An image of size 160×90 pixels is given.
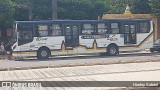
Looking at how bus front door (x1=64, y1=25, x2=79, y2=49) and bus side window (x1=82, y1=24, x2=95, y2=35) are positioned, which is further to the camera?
bus side window (x1=82, y1=24, x2=95, y2=35)

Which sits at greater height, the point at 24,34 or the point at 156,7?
the point at 156,7

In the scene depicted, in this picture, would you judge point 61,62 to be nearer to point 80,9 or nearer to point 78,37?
point 78,37

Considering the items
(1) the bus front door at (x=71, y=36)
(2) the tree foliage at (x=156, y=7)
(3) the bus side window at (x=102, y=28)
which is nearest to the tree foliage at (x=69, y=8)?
(2) the tree foliage at (x=156, y=7)

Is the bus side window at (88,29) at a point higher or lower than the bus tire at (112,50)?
higher

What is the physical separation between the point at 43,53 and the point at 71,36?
7.64 feet

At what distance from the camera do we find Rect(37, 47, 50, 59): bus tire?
22781mm

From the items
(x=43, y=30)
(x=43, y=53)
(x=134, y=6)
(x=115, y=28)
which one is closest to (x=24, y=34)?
(x=43, y=30)

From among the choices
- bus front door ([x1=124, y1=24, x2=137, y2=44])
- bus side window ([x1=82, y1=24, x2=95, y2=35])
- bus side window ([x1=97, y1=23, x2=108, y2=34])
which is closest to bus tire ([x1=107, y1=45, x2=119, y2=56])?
bus front door ([x1=124, y1=24, x2=137, y2=44])

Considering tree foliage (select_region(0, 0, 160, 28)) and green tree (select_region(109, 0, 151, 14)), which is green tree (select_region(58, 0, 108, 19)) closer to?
tree foliage (select_region(0, 0, 160, 28))

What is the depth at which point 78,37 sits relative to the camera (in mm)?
23453

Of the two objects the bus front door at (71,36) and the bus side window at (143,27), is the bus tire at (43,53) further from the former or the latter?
the bus side window at (143,27)

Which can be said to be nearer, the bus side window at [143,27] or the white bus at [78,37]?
the white bus at [78,37]

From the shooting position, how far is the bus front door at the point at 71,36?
23.2m

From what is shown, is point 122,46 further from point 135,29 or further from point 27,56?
point 27,56
